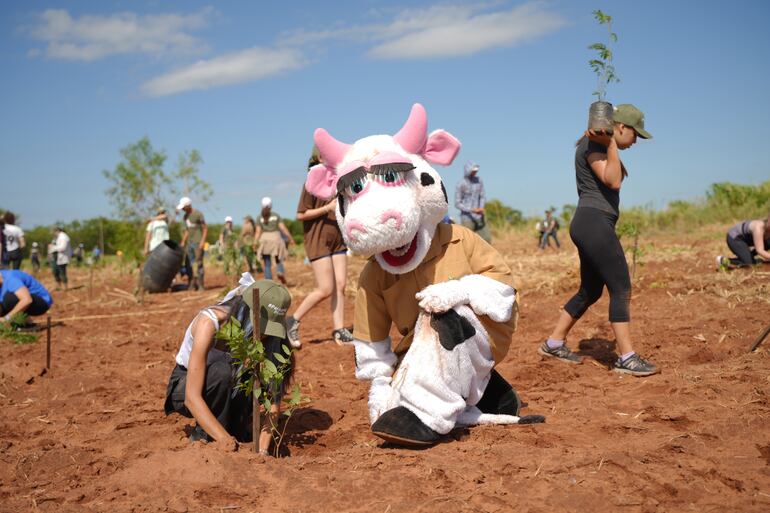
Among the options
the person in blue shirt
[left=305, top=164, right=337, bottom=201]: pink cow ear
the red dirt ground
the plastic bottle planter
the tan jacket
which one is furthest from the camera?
the person in blue shirt

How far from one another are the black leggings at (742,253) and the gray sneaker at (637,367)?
540cm

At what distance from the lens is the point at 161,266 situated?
1320 centimetres

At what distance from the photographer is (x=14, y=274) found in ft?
28.3

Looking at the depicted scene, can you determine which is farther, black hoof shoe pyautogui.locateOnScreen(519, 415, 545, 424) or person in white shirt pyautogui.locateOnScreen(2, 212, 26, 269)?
person in white shirt pyautogui.locateOnScreen(2, 212, 26, 269)

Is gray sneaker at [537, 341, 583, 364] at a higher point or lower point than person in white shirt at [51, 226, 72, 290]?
lower

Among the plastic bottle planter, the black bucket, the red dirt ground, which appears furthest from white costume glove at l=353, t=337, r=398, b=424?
the black bucket

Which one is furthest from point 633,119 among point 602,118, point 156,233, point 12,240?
point 12,240

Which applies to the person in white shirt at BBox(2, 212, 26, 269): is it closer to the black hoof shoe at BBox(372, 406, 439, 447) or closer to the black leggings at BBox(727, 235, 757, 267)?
the black hoof shoe at BBox(372, 406, 439, 447)

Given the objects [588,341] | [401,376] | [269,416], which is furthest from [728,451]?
[588,341]

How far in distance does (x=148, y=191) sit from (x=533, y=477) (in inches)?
1521

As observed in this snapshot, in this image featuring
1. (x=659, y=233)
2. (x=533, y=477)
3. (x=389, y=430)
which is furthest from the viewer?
(x=659, y=233)

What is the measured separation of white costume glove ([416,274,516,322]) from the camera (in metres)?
3.49

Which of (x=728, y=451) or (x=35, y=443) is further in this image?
(x=35, y=443)

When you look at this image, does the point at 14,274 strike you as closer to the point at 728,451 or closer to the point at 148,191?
the point at 728,451
